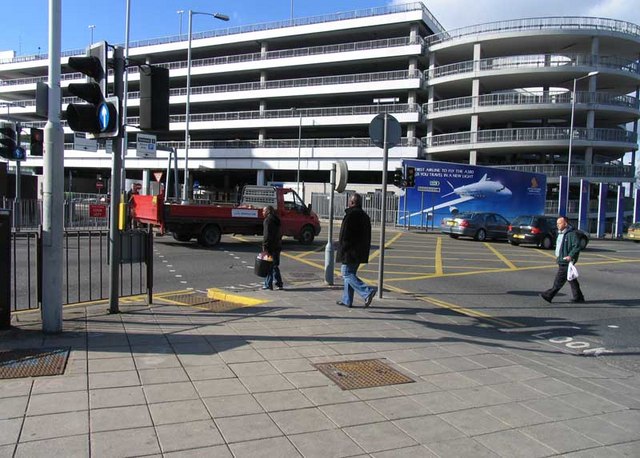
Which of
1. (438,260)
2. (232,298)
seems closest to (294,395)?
(232,298)

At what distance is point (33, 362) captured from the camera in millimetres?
4945

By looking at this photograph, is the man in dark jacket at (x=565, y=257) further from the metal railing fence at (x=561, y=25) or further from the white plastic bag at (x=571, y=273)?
the metal railing fence at (x=561, y=25)

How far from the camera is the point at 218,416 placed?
385 centimetres

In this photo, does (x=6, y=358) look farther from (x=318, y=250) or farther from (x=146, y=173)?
(x=146, y=173)

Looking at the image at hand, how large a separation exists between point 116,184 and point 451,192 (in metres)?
30.7

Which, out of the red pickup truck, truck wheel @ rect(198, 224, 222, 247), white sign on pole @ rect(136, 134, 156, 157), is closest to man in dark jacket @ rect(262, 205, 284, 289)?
the red pickup truck

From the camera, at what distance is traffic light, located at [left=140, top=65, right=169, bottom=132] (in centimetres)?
676

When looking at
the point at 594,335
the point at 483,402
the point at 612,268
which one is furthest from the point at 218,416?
the point at 612,268

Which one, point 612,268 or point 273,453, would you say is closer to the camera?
point 273,453

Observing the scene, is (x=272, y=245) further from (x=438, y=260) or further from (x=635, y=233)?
(x=635, y=233)

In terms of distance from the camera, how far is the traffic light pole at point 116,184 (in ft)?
22.1

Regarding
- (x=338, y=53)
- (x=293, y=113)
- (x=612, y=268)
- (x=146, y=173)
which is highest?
(x=338, y=53)

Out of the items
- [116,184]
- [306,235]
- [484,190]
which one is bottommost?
[306,235]

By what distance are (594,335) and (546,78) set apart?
4545cm
